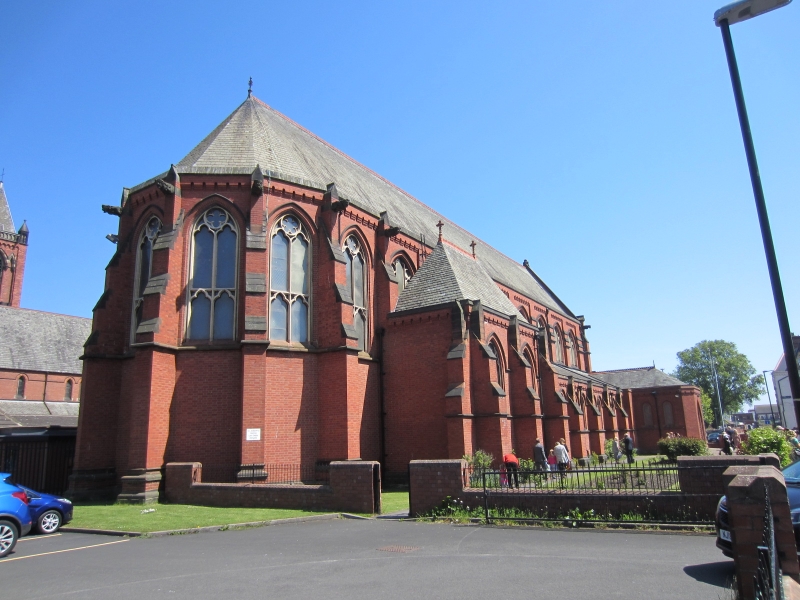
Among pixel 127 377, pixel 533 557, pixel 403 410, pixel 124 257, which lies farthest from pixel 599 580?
pixel 124 257

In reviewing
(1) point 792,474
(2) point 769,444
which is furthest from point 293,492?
(2) point 769,444

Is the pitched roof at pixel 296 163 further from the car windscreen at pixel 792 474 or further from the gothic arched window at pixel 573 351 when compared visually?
the car windscreen at pixel 792 474

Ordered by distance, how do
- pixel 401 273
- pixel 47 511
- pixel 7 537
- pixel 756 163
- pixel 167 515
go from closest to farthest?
pixel 756 163 → pixel 7 537 → pixel 47 511 → pixel 167 515 → pixel 401 273

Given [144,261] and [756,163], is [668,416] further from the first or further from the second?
[756,163]

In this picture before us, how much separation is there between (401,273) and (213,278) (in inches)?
371

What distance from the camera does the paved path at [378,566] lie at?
709 cm

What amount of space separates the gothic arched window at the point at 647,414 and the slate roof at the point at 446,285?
3221 centimetres

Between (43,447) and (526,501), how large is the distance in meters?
17.3

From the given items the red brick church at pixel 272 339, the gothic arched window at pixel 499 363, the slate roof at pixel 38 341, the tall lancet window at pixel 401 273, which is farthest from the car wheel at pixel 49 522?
the slate roof at pixel 38 341

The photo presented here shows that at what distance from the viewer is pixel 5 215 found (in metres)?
61.6

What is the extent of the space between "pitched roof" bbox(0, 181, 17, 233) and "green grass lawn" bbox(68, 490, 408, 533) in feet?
185

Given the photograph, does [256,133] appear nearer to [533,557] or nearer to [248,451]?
[248,451]

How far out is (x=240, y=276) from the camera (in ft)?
64.8

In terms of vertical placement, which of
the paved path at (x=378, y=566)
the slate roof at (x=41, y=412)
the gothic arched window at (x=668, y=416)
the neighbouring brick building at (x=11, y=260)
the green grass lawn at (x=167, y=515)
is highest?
the neighbouring brick building at (x=11, y=260)
